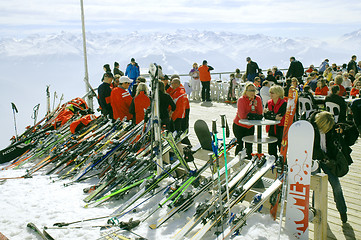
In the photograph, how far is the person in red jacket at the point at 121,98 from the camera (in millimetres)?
6239

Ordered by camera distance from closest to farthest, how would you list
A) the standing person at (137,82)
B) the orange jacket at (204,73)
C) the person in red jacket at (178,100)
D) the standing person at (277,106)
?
the standing person at (277,106), the person in red jacket at (178,100), the standing person at (137,82), the orange jacket at (204,73)

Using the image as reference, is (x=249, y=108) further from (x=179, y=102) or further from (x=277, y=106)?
(x=179, y=102)

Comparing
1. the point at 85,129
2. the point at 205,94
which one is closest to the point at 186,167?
the point at 85,129

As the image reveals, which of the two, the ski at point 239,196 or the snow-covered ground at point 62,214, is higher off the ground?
the ski at point 239,196

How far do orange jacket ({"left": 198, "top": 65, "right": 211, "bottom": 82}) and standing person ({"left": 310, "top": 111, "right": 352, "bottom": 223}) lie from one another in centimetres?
842

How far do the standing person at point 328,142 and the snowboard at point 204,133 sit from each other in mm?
1438

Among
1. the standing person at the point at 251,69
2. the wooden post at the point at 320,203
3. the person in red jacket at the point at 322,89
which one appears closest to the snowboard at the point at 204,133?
the wooden post at the point at 320,203

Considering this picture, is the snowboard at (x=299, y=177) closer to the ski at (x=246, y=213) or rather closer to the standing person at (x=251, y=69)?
the ski at (x=246, y=213)

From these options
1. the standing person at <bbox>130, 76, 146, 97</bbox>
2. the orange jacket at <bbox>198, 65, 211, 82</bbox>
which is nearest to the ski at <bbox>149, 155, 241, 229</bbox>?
the standing person at <bbox>130, 76, 146, 97</bbox>

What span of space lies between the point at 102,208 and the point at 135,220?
75 cm

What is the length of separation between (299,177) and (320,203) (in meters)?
0.32

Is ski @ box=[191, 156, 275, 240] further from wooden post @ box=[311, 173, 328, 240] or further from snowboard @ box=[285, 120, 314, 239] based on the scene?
wooden post @ box=[311, 173, 328, 240]

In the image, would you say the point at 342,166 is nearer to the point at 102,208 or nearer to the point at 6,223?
the point at 102,208

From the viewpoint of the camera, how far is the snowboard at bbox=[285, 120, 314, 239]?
117 inches
